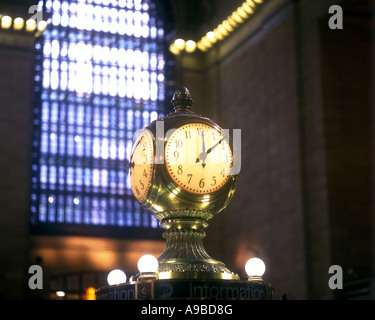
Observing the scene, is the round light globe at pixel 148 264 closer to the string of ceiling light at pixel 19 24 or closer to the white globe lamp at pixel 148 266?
the white globe lamp at pixel 148 266

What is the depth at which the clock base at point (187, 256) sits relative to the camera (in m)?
3.30

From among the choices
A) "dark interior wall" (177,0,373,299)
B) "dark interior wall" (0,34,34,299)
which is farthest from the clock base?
"dark interior wall" (0,34,34,299)

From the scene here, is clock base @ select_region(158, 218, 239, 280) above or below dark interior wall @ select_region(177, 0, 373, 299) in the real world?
below

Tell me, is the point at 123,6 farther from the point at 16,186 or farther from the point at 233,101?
the point at 16,186

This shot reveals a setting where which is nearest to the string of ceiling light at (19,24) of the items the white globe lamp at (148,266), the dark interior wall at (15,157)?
the dark interior wall at (15,157)

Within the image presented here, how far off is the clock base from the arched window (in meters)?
20.9

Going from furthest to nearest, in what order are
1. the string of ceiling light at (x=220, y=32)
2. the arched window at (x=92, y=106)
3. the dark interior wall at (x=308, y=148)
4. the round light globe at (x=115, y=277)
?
the arched window at (x=92, y=106)
the string of ceiling light at (x=220, y=32)
the dark interior wall at (x=308, y=148)
the round light globe at (x=115, y=277)

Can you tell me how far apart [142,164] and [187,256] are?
47cm

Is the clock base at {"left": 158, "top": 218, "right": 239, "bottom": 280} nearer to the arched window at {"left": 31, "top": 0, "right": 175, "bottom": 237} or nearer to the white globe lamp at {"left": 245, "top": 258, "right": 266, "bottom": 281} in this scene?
the white globe lamp at {"left": 245, "top": 258, "right": 266, "bottom": 281}

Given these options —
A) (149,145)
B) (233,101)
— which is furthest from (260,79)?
(149,145)

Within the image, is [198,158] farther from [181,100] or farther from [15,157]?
[15,157]

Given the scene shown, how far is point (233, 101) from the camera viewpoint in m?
24.9

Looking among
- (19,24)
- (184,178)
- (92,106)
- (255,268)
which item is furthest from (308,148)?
(184,178)

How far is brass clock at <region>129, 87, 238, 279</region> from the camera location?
3.49m
